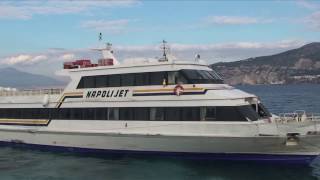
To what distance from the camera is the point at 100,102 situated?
869 inches

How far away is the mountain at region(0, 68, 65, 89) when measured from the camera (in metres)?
26.8

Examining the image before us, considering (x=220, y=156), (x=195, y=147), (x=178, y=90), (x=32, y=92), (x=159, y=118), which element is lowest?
(x=220, y=156)

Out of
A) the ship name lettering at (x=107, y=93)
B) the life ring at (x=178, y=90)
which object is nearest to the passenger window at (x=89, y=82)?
the ship name lettering at (x=107, y=93)

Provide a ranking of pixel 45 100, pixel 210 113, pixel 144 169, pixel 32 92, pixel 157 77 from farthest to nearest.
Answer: pixel 32 92 < pixel 45 100 < pixel 157 77 < pixel 210 113 < pixel 144 169

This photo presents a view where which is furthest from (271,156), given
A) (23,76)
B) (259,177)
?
(23,76)

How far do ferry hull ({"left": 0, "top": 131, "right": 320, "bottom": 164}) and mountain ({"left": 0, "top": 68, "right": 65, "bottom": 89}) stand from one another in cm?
373

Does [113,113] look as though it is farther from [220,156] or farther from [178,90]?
[220,156]

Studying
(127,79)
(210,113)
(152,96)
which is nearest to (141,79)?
(127,79)

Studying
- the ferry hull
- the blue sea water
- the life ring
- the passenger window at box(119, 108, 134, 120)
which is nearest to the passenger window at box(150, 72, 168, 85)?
the life ring

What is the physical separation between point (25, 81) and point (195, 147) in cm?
3603

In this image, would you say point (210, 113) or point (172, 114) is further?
point (172, 114)

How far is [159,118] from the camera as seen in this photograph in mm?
20578

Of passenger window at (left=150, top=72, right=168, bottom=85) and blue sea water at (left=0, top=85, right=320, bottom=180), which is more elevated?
passenger window at (left=150, top=72, right=168, bottom=85)

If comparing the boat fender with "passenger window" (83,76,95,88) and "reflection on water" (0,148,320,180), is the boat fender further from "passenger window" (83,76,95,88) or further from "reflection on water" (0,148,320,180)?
"reflection on water" (0,148,320,180)
